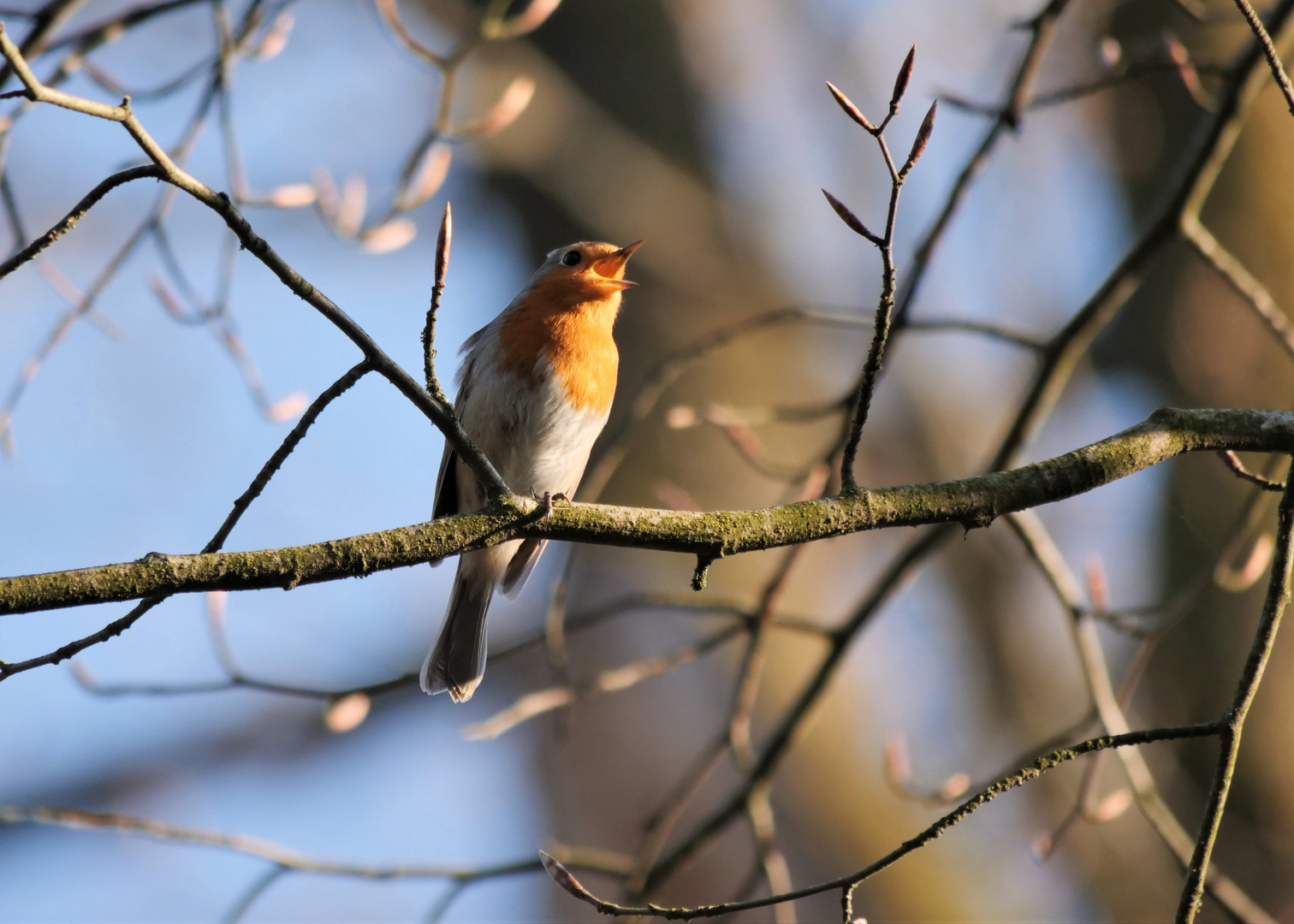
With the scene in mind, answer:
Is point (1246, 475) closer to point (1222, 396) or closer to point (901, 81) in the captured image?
point (901, 81)

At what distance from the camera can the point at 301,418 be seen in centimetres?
199

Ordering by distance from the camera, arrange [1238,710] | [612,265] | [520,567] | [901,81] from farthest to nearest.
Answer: [612,265] < [520,567] < [1238,710] < [901,81]

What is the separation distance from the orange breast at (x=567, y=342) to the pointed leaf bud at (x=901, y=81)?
2.53 m

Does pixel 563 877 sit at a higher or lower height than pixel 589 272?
lower

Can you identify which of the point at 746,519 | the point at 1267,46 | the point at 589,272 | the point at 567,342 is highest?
the point at 589,272

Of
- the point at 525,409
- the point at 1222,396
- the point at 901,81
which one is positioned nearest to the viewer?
the point at 901,81

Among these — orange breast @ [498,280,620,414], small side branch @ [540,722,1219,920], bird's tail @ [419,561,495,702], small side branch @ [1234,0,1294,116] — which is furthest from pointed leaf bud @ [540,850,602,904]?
orange breast @ [498,280,620,414]

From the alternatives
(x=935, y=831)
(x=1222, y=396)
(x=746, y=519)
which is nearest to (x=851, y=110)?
(x=746, y=519)

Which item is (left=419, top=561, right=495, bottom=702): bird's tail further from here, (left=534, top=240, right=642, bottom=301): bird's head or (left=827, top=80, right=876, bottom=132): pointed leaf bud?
(left=827, top=80, right=876, bottom=132): pointed leaf bud

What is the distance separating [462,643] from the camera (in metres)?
4.73

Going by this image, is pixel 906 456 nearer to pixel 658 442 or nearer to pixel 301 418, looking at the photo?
pixel 658 442

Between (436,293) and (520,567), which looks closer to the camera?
(436,293)

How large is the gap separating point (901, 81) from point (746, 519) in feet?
2.87

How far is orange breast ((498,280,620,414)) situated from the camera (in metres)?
4.35
